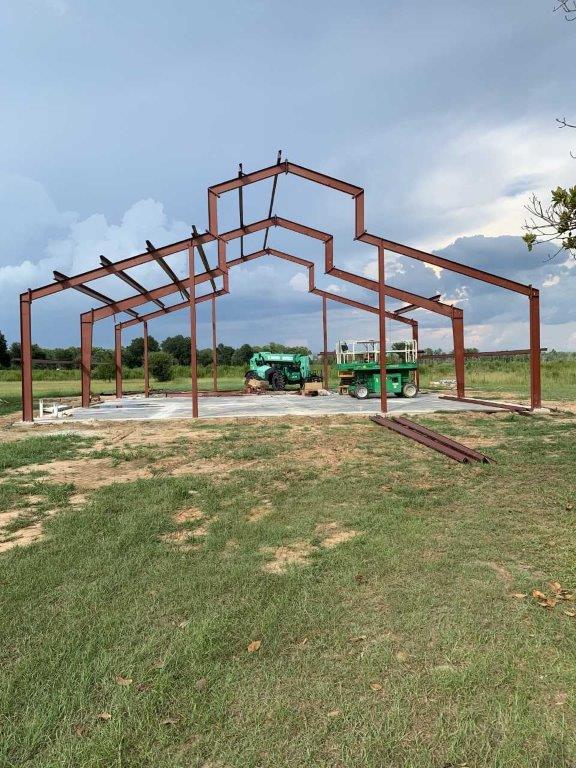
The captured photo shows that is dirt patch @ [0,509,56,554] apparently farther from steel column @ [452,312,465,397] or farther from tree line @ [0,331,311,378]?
tree line @ [0,331,311,378]

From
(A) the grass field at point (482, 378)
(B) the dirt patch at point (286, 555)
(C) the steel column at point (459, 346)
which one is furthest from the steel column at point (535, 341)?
(B) the dirt patch at point (286, 555)

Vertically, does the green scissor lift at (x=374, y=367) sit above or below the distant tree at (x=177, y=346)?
below

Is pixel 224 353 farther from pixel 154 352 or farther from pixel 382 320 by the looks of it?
pixel 382 320

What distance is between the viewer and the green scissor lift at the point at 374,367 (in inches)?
838

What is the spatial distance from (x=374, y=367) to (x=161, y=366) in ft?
92.2

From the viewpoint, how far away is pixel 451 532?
16.6 ft

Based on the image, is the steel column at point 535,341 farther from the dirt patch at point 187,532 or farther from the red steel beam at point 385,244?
the dirt patch at point 187,532

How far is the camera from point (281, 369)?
1117 inches

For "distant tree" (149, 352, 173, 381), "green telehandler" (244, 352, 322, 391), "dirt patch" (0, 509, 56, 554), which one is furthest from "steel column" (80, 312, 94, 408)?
"distant tree" (149, 352, 173, 381)

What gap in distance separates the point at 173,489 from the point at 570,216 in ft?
16.4

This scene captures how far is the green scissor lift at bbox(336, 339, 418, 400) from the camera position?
21297 mm

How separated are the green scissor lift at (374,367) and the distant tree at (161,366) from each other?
25840 millimetres

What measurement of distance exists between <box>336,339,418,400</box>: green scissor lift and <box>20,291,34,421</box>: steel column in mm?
11127

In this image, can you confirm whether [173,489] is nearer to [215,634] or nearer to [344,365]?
[215,634]
